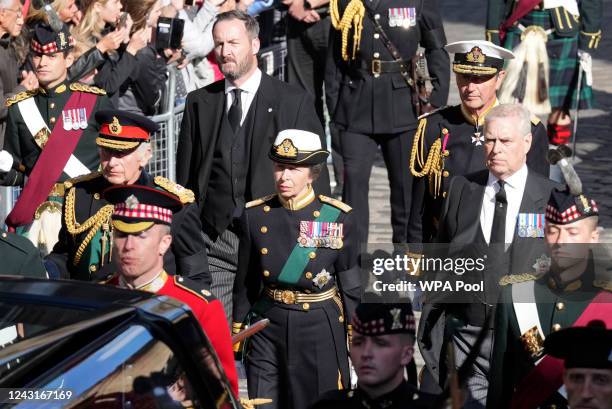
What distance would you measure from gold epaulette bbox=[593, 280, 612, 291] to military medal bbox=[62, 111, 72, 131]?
158 inches

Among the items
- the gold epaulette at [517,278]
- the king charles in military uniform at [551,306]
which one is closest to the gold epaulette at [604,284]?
the king charles in military uniform at [551,306]

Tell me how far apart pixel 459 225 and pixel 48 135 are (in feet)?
9.22

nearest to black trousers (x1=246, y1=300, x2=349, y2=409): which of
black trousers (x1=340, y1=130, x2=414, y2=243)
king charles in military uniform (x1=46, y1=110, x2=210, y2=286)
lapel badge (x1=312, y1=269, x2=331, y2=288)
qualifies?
lapel badge (x1=312, y1=269, x2=331, y2=288)

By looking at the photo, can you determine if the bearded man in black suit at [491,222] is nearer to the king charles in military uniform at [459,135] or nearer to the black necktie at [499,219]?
the black necktie at [499,219]

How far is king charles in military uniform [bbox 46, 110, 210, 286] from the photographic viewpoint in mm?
7379

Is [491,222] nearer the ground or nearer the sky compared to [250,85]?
nearer the ground

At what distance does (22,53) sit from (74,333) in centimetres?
640

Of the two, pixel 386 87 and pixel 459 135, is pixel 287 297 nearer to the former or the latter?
pixel 459 135

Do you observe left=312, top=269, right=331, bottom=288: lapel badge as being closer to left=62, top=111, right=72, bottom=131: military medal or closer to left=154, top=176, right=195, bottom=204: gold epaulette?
left=154, top=176, right=195, bottom=204: gold epaulette

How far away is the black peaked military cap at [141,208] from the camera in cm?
630

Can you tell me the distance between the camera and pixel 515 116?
762 centimetres

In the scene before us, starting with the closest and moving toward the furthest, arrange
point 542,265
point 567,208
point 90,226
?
point 567,208, point 542,265, point 90,226

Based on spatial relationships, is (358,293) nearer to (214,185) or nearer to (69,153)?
(214,185)

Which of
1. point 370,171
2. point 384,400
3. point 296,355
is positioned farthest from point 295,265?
point 370,171
